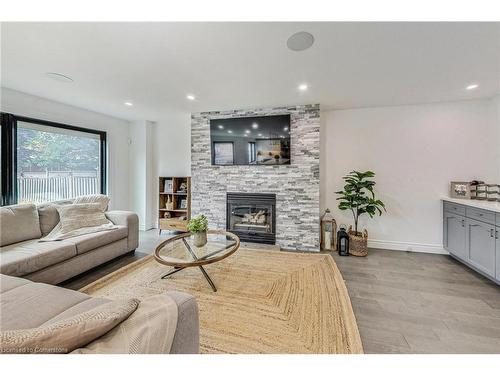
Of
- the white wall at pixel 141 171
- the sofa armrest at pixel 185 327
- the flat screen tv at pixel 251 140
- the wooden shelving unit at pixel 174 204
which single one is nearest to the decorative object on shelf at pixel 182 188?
the wooden shelving unit at pixel 174 204

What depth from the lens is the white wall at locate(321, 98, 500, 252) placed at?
9.89 ft

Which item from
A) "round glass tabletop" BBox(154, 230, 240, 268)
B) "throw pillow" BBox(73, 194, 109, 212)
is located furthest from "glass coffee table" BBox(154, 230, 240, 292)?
"throw pillow" BBox(73, 194, 109, 212)

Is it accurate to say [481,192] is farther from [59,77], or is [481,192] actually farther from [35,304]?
[59,77]

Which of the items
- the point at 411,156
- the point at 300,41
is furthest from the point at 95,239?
the point at 411,156

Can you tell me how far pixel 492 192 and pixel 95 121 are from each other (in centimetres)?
647

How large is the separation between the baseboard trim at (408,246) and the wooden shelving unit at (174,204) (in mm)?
3487

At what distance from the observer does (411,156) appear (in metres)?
3.27

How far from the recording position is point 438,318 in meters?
1.74

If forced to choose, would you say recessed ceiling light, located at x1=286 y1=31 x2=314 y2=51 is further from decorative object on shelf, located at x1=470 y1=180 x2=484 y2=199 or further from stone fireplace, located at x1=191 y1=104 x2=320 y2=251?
decorative object on shelf, located at x1=470 y1=180 x2=484 y2=199

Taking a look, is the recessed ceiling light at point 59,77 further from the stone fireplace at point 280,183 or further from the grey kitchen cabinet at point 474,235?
the grey kitchen cabinet at point 474,235

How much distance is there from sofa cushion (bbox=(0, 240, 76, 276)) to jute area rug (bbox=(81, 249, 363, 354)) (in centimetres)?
44

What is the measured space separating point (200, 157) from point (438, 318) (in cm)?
383

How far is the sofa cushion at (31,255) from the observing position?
1.78m
